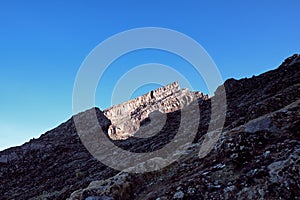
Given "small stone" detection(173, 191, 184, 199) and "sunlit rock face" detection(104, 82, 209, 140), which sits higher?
"sunlit rock face" detection(104, 82, 209, 140)

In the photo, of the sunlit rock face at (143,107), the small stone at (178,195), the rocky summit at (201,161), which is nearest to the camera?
the rocky summit at (201,161)

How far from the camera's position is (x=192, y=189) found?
13109mm

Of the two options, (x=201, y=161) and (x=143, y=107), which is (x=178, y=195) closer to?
(x=201, y=161)

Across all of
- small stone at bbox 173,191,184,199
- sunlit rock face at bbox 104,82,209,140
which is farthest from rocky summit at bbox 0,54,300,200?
sunlit rock face at bbox 104,82,209,140

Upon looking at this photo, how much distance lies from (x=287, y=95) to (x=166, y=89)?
87.7 m

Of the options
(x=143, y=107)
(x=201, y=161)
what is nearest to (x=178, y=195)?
(x=201, y=161)

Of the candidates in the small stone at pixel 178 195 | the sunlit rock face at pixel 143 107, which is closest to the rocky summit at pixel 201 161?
the small stone at pixel 178 195

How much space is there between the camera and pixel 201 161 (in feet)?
54.2

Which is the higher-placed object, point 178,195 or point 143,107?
point 143,107

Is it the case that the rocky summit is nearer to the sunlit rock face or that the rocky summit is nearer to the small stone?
the small stone

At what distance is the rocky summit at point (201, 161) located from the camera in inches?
475

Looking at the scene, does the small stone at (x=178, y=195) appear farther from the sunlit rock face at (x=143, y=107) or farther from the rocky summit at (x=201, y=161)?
the sunlit rock face at (x=143, y=107)

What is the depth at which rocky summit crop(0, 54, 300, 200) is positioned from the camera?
12.1 meters

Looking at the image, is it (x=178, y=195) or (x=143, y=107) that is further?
(x=143, y=107)
